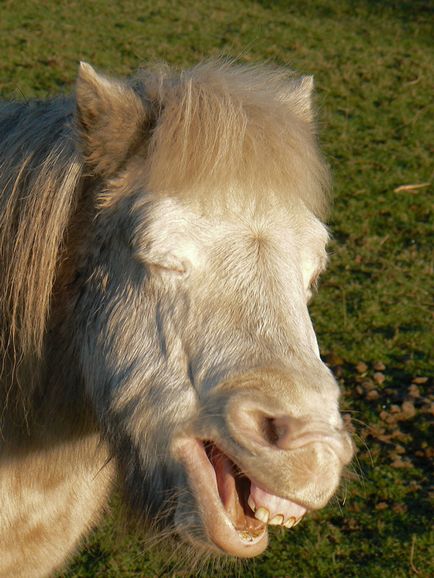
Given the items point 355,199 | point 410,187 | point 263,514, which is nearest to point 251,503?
point 263,514

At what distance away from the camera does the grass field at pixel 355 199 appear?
17.4 feet

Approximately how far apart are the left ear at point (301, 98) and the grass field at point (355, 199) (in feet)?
2.68

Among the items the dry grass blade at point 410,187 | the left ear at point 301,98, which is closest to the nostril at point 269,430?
the left ear at point 301,98

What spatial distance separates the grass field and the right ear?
4.48 feet

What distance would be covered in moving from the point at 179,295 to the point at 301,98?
1.09 meters

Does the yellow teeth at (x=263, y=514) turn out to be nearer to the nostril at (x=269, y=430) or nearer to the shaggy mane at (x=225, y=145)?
the nostril at (x=269, y=430)

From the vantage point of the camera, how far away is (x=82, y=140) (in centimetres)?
303

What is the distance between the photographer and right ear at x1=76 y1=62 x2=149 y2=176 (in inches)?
115

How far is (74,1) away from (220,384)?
11.5 metres

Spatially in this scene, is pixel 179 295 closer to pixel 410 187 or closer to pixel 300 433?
pixel 300 433

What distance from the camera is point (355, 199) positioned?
29.7ft

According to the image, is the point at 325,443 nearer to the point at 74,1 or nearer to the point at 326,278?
the point at 326,278

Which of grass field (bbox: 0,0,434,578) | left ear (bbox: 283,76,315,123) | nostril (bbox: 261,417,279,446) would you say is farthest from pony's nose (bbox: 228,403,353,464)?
left ear (bbox: 283,76,315,123)

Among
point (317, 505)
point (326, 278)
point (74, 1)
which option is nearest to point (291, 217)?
point (317, 505)
